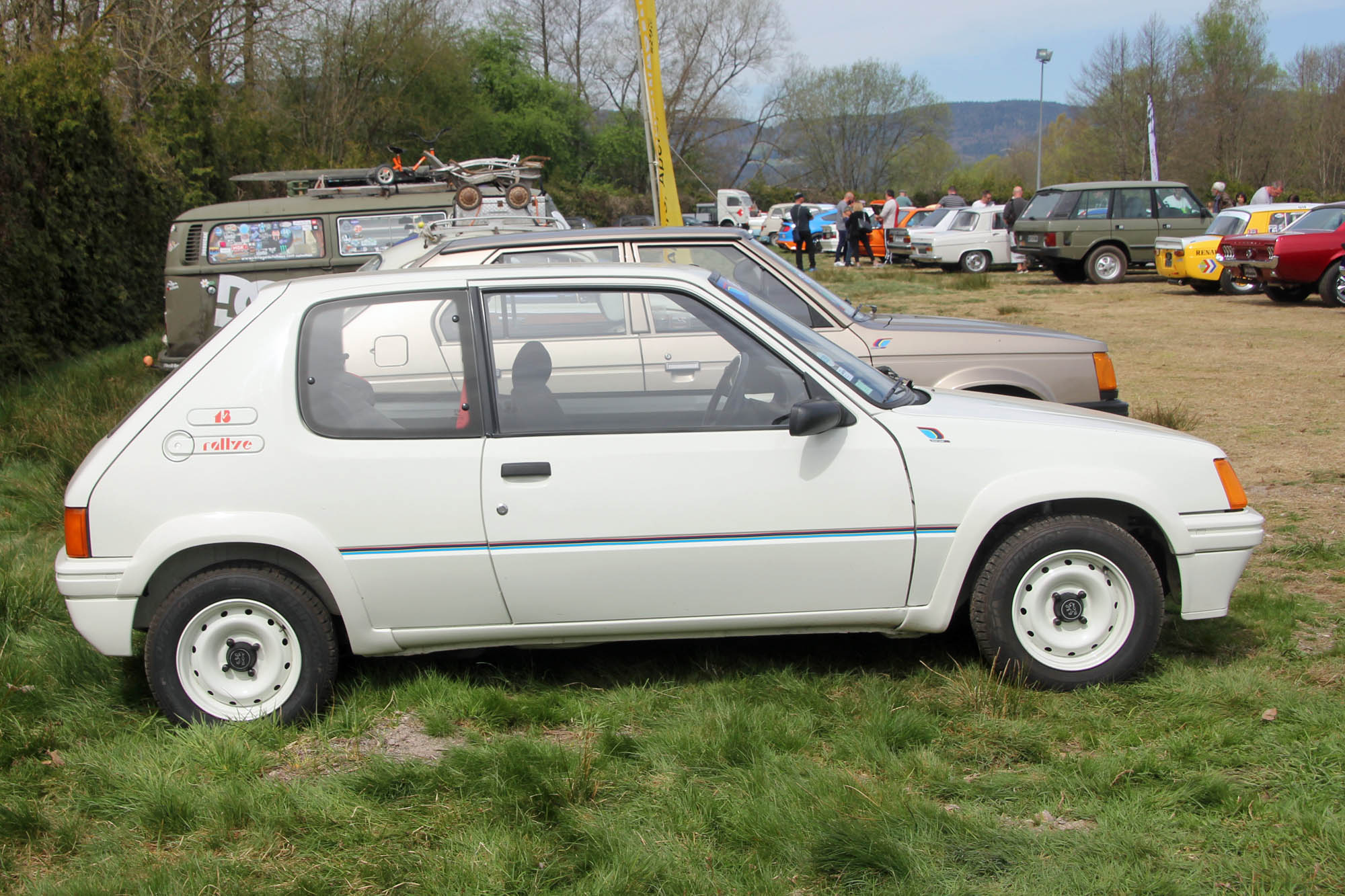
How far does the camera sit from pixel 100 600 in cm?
397

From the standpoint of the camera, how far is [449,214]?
11.8 metres

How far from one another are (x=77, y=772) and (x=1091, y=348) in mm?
5646

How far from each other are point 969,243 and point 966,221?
2.23 feet

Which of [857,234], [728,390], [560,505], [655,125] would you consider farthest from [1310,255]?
[560,505]

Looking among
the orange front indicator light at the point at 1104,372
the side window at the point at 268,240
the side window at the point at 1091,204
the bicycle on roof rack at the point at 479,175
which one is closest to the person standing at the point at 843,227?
the side window at the point at 1091,204

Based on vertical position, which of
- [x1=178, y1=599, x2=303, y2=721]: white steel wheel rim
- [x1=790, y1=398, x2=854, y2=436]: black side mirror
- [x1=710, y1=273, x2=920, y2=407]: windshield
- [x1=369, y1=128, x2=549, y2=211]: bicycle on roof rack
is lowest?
[x1=178, y1=599, x2=303, y2=721]: white steel wheel rim

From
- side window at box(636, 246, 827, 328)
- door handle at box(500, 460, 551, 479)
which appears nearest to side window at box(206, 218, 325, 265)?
side window at box(636, 246, 827, 328)

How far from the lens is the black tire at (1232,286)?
19188 millimetres

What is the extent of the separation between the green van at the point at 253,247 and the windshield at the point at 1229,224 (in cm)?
1301

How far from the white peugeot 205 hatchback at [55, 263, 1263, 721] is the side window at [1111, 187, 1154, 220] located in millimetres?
19022

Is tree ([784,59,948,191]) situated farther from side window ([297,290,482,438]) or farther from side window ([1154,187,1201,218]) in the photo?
side window ([297,290,482,438])

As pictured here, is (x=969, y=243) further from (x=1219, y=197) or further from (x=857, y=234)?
(x=1219, y=197)

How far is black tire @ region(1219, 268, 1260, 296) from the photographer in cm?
1919

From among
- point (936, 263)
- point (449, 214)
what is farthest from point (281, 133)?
point (449, 214)
